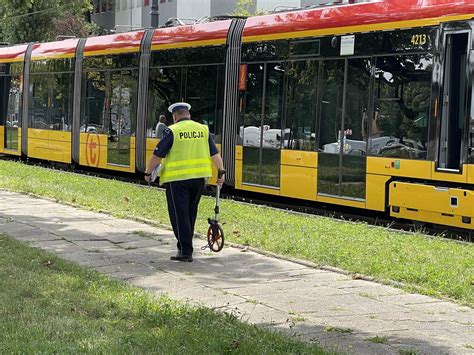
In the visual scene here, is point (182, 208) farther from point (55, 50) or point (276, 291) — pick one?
point (55, 50)

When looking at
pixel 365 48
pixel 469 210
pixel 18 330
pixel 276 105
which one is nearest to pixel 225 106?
pixel 276 105

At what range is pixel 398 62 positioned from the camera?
1254cm

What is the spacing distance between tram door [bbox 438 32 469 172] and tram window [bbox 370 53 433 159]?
272 millimetres

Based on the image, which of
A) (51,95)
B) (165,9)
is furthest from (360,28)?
(165,9)

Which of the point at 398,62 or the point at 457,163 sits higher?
the point at 398,62

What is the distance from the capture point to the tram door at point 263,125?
49.3ft

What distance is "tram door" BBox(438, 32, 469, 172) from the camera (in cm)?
→ 1174

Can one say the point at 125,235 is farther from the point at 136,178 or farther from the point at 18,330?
the point at 136,178

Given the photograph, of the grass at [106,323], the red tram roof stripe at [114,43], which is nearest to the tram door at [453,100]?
the grass at [106,323]

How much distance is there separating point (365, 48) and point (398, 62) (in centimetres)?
77

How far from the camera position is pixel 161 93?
18.5 meters

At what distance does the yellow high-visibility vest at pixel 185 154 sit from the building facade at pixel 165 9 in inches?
1382

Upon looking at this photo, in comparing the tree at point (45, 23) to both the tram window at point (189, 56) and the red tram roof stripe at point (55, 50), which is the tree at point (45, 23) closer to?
the red tram roof stripe at point (55, 50)

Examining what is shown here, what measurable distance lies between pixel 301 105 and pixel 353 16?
1.90 meters
